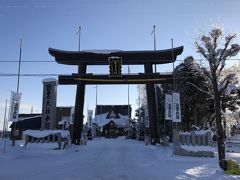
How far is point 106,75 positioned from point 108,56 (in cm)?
203

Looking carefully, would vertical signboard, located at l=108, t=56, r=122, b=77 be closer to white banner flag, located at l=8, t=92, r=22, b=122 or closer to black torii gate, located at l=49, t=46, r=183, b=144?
black torii gate, located at l=49, t=46, r=183, b=144

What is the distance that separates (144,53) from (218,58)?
1677 centimetres

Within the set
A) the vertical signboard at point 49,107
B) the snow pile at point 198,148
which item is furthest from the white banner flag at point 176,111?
the vertical signboard at point 49,107

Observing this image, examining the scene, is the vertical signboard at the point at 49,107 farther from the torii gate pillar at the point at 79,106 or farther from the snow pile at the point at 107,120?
the snow pile at the point at 107,120

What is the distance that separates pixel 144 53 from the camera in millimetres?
33594

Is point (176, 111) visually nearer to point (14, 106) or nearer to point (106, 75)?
point (106, 75)

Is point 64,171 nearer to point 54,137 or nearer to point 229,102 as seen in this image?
point 54,137

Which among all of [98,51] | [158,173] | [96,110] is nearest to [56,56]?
[98,51]

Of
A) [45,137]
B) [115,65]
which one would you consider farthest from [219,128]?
Answer: [45,137]

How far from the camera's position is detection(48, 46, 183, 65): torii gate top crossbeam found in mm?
33188

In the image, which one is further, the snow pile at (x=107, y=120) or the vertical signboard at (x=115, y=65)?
the snow pile at (x=107, y=120)

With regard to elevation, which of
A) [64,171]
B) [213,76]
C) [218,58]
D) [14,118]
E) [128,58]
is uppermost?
[128,58]

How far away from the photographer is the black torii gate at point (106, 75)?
3328cm

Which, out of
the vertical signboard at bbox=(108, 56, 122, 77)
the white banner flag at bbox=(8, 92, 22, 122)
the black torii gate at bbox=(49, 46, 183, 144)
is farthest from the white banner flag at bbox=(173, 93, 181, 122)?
the white banner flag at bbox=(8, 92, 22, 122)
